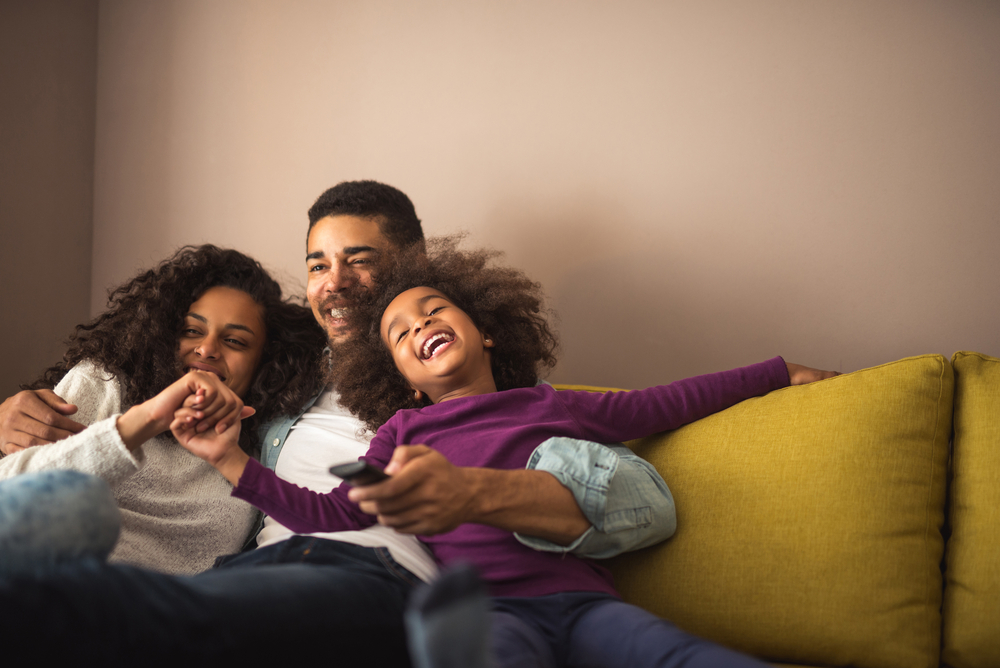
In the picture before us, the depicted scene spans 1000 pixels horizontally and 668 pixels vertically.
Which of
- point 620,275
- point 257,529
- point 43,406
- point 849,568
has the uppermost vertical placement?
point 620,275

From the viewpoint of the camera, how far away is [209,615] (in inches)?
31.2

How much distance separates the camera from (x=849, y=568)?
1180 mm

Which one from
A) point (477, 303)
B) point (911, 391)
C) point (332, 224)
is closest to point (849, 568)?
point (911, 391)

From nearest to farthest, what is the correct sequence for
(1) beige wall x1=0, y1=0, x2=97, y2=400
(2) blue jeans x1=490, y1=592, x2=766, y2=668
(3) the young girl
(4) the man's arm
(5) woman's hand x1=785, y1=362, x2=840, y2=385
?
(2) blue jeans x1=490, y1=592, x2=766, y2=668
(3) the young girl
(4) the man's arm
(5) woman's hand x1=785, y1=362, x2=840, y2=385
(1) beige wall x1=0, y1=0, x2=97, y2=400

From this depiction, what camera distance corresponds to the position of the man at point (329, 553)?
2.42 ft

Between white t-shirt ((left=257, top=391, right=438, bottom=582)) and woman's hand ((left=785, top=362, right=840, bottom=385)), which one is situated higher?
woman's hand ((left=785, top=362, right=840, bottom=385))

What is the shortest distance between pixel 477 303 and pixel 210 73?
5.45ft

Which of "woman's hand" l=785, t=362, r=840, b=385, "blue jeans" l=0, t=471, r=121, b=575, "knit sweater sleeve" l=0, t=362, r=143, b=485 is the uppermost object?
"woman's hand" l=785, t=362, r=840, b=385

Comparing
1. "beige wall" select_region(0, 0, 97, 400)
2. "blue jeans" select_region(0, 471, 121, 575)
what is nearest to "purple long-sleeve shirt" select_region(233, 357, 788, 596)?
"blue jeans" select_region(0, 471, 121, 575)

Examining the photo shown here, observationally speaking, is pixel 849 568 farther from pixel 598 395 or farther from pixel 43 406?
pixel 43 406

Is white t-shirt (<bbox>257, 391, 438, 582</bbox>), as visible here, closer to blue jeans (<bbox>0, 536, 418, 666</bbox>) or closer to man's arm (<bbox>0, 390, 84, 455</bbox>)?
blue jeans (<bbox>0, 536, 418, 666</bbox>)

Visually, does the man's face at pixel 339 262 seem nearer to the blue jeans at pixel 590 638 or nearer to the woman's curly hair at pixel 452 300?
the woman's curly hair at pixel 452 300

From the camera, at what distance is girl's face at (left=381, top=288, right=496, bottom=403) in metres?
1.41

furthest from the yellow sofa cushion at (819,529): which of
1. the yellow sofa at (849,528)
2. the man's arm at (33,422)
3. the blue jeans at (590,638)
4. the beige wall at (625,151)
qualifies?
the man's arm at (33,422)
